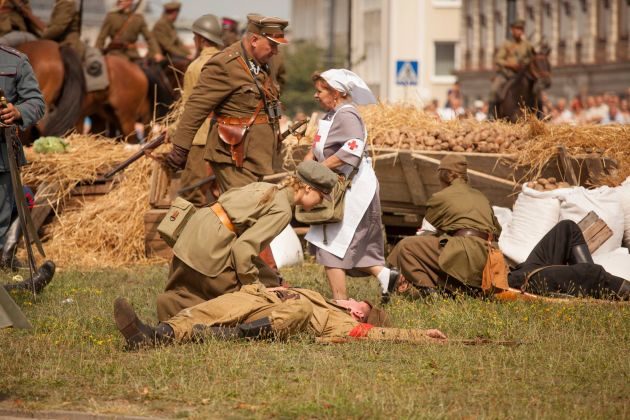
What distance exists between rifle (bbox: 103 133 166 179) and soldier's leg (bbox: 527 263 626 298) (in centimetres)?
442

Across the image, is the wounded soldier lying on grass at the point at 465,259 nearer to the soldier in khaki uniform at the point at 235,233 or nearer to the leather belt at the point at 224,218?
the soldier in khaki uniform at the point at 235,233

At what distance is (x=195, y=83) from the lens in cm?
1315

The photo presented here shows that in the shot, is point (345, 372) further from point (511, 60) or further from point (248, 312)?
point (511, 60)

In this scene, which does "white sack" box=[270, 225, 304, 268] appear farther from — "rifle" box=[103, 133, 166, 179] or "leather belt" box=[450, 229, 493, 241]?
"leather belt" box=[450, 229, 493, 241]

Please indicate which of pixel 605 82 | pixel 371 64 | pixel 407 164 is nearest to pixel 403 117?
pixel 407 164

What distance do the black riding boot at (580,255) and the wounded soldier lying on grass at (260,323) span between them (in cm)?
286

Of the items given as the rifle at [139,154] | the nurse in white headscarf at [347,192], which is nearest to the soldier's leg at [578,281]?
the nurse in white headscarf at [347,192]

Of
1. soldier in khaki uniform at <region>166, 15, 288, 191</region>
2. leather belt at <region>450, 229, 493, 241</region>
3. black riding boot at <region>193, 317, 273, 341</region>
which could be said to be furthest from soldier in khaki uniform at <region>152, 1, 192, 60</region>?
black riding boot at <region>193, 317, 273, 341</region>

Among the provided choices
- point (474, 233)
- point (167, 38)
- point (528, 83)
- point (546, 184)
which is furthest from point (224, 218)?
point (528, 83)

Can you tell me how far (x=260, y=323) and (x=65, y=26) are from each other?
479 inches

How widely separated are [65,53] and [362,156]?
9323mm

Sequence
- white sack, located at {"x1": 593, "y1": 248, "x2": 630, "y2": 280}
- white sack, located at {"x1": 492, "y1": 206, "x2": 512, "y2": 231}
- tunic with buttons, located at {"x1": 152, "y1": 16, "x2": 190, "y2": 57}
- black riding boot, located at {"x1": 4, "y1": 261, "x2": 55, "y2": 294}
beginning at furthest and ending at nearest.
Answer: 1. tunic with buttons, located at {"x1": 152, "y1": 16, "x2": 190, "y2": 57}
2. white sack, located at {"x1": 492, "y1": 206, "x2": 512, "y2": 231}
3. white sack, located at {"x1": 593, "y1": 248, "x2": 630, "y2": 280}
4. black riding boot, located at {"x1": 4, "y1": 261, "x2": 55, "y2": 294}

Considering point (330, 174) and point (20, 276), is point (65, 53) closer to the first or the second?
point (20, 276)

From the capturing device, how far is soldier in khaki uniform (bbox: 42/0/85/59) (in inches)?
787
